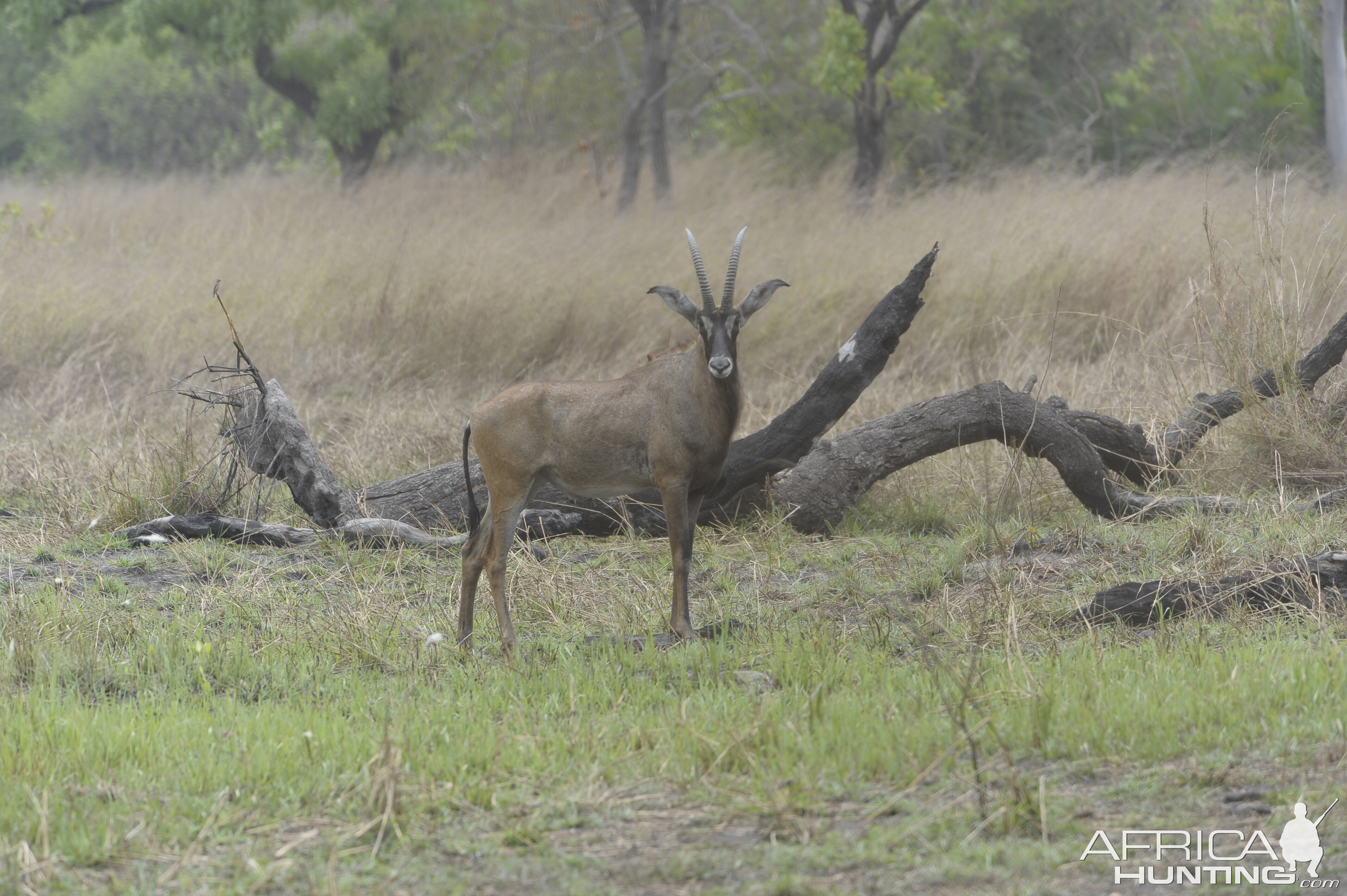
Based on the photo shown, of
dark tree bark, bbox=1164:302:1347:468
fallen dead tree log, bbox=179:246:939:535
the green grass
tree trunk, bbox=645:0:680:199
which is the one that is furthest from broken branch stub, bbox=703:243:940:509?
tree trunk, bbox=645:0:680:199

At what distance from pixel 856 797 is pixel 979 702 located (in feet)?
2.55

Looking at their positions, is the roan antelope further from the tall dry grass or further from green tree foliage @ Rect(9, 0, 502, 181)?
green tree foliage @ Rect(9, 0, 502, 181)

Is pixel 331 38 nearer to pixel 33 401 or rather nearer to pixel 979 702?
pixel 33 401

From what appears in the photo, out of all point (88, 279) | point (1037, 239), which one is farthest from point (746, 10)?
point (88, 279)

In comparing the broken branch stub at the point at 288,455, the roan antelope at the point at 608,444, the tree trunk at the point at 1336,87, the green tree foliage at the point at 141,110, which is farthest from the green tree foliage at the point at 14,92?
the roan antelope at the point at 608,444

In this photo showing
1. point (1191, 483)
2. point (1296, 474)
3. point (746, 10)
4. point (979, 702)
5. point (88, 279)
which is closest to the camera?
point (979, 702)

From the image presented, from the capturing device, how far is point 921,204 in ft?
52.9

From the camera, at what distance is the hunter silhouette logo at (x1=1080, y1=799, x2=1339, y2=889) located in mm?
3066

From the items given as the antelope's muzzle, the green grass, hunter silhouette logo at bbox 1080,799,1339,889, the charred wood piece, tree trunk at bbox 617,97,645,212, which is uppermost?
tree trunk at bbox 617,97,645,212

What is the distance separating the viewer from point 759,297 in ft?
17.9

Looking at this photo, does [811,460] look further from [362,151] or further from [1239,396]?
[362,151]

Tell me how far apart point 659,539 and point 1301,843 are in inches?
178

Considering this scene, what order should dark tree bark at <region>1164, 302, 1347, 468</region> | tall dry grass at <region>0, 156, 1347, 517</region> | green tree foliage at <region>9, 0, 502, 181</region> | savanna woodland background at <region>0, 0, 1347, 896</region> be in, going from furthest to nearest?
green tree foliage at <region>9, 0, 502, 181</region> → tall dry grass at <region>0, 156, 1347, 517</region> → dark tree bark at <region>1164, 302, 1347, 468</region> → savanna woodland background at <region>0, 0, 1347, 896</region>

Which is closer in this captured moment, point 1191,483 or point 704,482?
point 704,482
